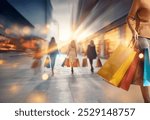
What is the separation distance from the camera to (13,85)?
5.51m

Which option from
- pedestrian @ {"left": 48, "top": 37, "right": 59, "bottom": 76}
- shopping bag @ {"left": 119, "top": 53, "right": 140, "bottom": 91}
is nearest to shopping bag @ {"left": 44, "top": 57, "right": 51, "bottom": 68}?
pedestrian @ {"left": 48, "top": 37, "right": 59, "bottom": 76}

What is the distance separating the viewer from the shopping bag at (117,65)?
496 cm

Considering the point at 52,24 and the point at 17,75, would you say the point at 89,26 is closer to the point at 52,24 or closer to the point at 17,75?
the point at 52,24

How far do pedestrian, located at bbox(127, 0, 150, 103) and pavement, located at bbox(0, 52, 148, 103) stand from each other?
0.54m

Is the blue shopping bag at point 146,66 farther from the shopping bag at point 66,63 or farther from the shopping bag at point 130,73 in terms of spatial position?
the shopping bag at point 66,63

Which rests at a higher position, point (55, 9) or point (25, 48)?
point (55, 9)

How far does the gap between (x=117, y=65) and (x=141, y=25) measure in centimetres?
71

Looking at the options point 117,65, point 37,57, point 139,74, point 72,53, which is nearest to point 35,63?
point 37,57

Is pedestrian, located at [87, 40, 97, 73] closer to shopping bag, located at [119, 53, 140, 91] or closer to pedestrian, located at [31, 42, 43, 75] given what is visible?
shopping bag, located at [119, 53, 140, 91]

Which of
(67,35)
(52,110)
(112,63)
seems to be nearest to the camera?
(52,110)

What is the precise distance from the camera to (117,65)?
504 cm

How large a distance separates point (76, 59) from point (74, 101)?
86 centimetres

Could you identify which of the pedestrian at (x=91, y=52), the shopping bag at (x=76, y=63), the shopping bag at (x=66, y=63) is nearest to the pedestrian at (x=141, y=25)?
the pedestrian at (x=91, y=52)

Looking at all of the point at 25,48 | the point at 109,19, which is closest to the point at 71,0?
the point at 109,19
